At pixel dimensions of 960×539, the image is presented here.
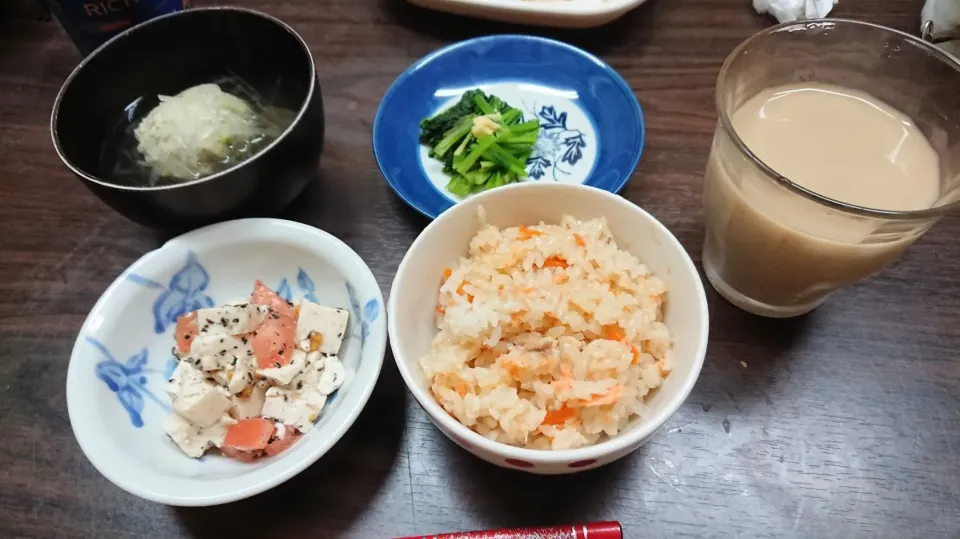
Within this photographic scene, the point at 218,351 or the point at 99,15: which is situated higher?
the point at 99,15

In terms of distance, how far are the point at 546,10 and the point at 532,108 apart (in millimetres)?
272

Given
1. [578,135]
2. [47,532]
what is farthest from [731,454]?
[47,532]

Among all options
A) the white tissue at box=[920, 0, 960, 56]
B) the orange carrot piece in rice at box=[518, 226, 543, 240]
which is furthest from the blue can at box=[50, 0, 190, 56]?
the white tissue at box=[920, 0, 960, 56]

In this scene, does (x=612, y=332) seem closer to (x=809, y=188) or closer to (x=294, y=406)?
(x=809, y=188)

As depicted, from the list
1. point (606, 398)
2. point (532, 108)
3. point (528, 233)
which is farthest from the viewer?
point (532, 108)

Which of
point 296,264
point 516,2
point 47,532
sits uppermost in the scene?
point 516,2

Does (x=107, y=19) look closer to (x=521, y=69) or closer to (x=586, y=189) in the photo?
(x=521, y=69)

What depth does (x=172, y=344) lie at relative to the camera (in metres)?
1.23

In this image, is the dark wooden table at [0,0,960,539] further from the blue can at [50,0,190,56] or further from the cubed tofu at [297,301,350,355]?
the blue can at [50,0,190,56]

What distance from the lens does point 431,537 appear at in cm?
100

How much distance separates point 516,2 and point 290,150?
0.83 m

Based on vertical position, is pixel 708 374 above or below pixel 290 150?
below

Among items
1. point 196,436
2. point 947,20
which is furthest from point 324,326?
point 947,20

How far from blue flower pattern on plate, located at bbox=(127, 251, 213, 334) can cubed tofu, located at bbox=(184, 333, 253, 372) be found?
0.12 metres
